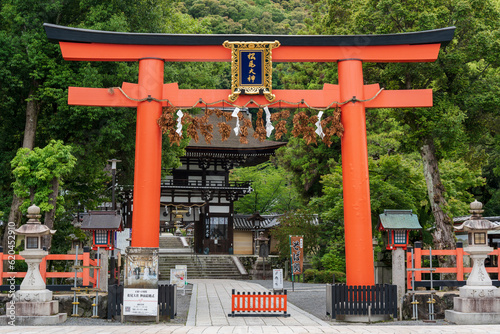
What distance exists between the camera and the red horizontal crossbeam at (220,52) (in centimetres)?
1258

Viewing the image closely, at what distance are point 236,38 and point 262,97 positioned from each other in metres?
1.58

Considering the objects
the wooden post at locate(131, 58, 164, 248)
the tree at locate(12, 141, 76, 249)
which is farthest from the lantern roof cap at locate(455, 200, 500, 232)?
the tree at locate(12, 141, 76, 249)

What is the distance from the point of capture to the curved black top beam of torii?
40.7 ft

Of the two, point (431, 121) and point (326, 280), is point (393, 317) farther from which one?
point (326, 280)

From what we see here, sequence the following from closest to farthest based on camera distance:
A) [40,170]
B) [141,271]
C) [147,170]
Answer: [141,271]
[147,170]
[40,170]

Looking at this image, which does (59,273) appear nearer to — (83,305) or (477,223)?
(83,305)

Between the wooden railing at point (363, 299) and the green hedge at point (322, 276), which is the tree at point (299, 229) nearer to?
the green hedge at point (322, 276)

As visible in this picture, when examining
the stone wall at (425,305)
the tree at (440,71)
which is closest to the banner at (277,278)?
the tree at (440,71)

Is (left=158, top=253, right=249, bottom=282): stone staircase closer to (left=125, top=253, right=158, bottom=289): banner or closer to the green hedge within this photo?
the green hedge

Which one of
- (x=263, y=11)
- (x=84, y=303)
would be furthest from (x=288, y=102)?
(x=263, y=11)

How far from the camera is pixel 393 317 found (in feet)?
38.9

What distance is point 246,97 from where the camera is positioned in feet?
41.3

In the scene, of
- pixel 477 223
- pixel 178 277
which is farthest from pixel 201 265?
pixel 477 223

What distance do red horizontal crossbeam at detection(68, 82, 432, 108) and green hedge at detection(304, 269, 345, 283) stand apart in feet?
37.0
